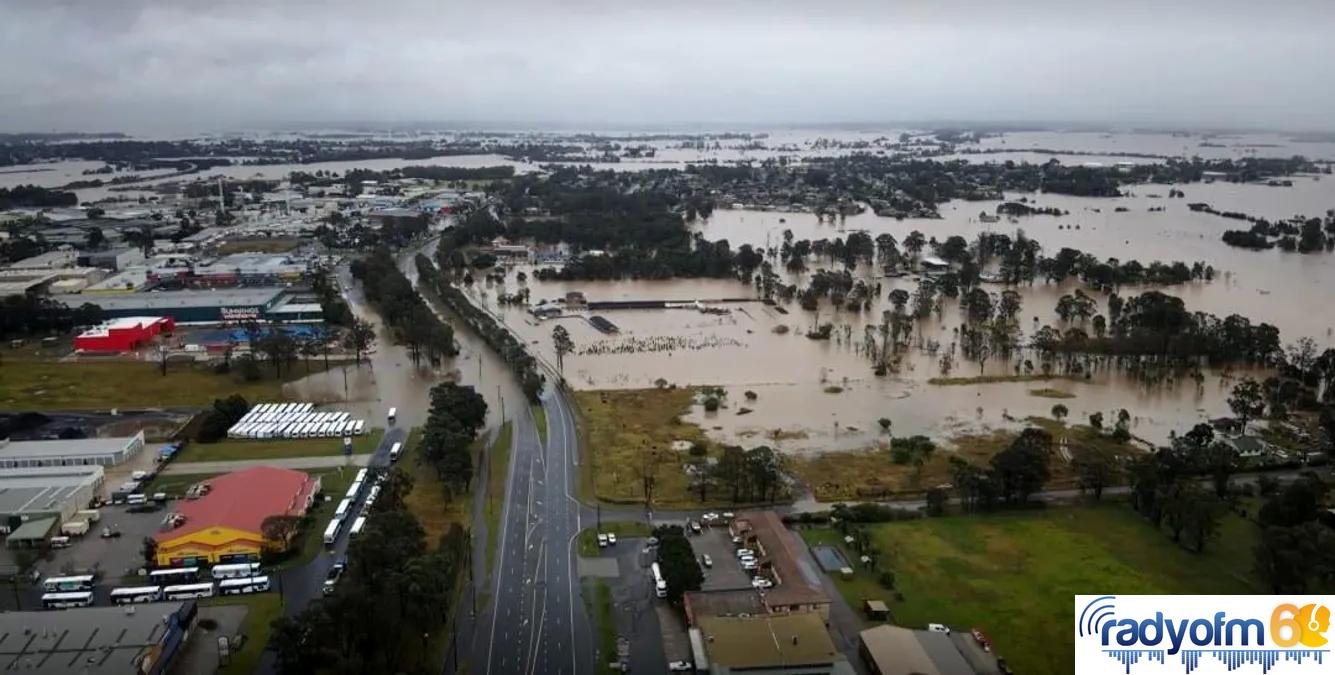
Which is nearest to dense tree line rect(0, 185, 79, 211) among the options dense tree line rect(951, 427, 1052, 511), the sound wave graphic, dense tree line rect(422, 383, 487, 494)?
dense tree line rect(422, 383, 487, 494)

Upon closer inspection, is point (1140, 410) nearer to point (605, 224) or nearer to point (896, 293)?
point (896, 293)

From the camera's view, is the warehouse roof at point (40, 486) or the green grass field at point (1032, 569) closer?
the green grass field at point (1032, 569)

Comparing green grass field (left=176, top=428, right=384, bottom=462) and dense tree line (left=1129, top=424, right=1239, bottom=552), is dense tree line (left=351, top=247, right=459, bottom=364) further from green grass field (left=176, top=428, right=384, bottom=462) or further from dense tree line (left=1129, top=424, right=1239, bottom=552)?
dense tree line (left=1129, top=424, right=1239, bottom=552)

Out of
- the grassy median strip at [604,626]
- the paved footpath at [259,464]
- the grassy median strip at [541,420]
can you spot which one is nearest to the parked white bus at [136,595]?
the paved footpath at [259,464]

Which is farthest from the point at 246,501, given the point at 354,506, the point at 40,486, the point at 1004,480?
the point at 1004,480

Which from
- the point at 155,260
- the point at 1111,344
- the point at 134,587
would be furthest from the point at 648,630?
the point at 155,260

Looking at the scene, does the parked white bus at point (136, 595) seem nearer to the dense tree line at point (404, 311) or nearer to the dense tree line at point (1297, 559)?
the dense tree line at point (404, 311)

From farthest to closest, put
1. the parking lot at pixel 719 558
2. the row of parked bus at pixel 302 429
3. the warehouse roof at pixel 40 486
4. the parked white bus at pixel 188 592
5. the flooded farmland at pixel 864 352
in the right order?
the flooded farmland at pixel 864 352 → the row of parked bus at pixel 302 429 → the warehouse roof at pixel 40 486 → the parking lot at pixel 719 558 → the parked white bus at pixel 188 592
